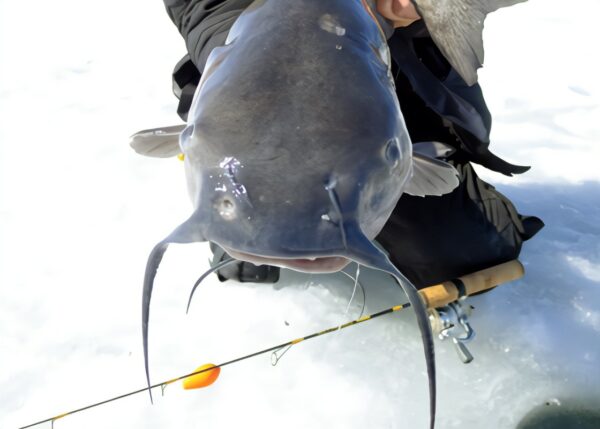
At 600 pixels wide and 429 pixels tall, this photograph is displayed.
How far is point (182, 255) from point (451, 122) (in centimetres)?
97

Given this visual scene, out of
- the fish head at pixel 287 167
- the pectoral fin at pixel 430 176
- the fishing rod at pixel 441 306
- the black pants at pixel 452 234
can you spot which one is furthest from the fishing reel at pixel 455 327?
the fish head at pixel 287 167

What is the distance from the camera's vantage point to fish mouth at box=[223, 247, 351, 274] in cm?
72

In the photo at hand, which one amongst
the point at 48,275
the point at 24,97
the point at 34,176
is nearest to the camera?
the point at 48,275

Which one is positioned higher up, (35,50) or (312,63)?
(312,63)

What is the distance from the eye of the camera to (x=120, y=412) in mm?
1339

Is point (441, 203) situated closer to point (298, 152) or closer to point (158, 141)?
point (158, 141)

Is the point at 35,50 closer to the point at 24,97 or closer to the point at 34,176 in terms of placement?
the point at 24,97

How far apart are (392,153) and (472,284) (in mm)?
839

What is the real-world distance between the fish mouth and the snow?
72 cm

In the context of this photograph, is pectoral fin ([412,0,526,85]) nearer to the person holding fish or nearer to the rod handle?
the person holding fish

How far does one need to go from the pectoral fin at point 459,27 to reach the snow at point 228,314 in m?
0.77

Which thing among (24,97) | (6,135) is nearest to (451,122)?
(6,135)

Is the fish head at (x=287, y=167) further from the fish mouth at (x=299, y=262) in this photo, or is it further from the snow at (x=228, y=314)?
the snow at (x=228, y=314)

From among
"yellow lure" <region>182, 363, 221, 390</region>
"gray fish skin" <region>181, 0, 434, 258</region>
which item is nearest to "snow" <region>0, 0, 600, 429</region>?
"yellow lure" <region>182, 363, 221, 390</region>
